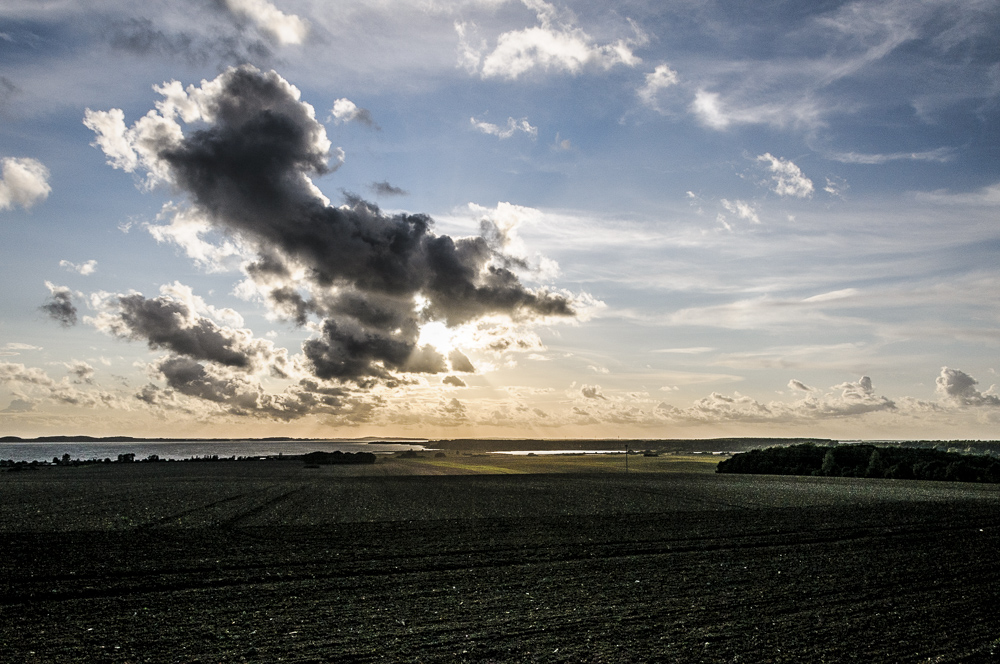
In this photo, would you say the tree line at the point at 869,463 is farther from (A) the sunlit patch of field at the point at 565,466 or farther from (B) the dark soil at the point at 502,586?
(B) the dark soil at the point at 502,586

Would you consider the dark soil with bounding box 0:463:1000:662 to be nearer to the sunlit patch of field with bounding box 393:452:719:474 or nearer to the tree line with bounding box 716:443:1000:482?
the tree line with bounding box 716:443:1000:482

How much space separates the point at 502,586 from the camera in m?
14.2

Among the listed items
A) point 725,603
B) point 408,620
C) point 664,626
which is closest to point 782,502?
point 725,603

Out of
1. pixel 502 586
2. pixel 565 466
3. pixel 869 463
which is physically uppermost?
pixel 502 586

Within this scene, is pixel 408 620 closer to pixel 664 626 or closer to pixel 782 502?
pixel 664 626

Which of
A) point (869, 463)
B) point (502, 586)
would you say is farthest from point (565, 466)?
point (502, 586)

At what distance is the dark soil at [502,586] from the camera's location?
10320 millimetres

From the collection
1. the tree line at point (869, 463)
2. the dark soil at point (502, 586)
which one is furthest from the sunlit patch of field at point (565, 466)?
the dark soil at point (502, 586)

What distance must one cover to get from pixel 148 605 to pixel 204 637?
9.49 ft

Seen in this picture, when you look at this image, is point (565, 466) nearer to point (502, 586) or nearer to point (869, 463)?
point (869, 463)

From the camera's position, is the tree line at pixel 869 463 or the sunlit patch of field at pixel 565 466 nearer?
the tree line at pixel 869 463

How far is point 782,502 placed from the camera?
33250 mm

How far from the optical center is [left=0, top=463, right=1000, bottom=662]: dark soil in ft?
33.9

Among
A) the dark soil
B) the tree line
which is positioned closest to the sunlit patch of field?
the tree line
